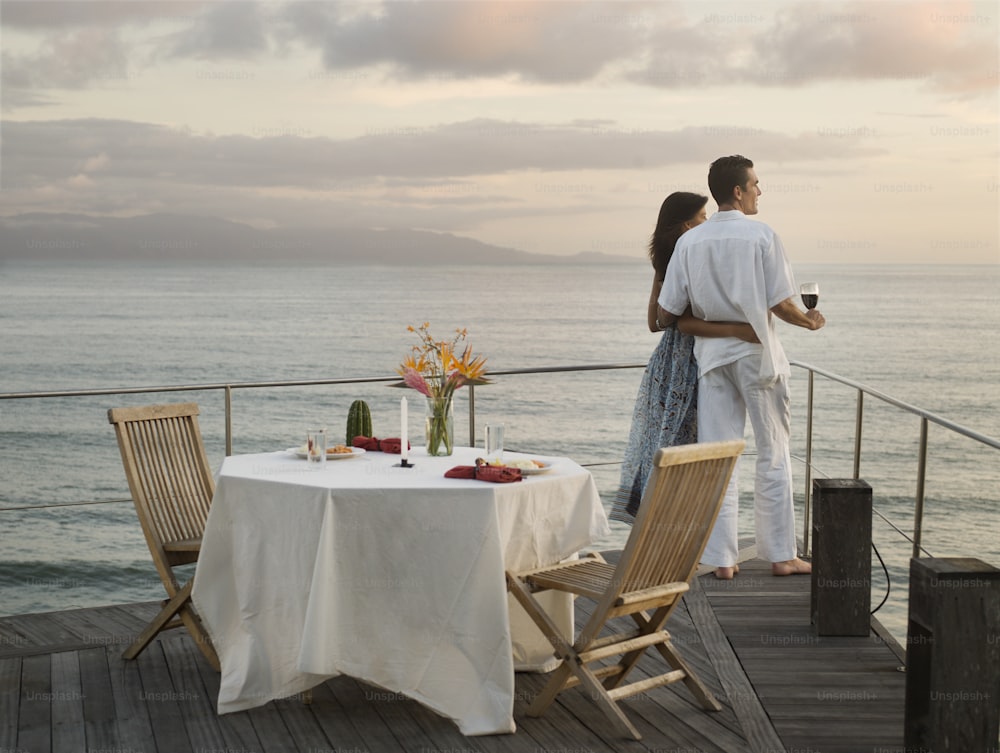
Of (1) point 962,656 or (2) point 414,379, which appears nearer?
(1) point 962,656

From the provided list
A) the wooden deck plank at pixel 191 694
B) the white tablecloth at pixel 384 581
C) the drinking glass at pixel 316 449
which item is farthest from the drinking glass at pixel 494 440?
the wooden deck plank at pixel 191 694

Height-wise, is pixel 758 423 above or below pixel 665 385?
below

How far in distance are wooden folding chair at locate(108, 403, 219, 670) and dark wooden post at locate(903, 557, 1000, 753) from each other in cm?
223

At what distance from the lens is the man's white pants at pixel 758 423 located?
4.48m

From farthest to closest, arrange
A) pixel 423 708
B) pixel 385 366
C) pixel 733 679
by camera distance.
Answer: pixel 385 366
pixel 733 679
pixel 423 708

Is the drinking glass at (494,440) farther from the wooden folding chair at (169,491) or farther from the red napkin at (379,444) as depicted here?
the wooden folding chair at (169,491)

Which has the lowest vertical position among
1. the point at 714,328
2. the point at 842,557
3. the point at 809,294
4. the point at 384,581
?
the point at 842,557

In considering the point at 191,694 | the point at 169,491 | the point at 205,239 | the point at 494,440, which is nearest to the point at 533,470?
the point at 494,440

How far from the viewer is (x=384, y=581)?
3.20m

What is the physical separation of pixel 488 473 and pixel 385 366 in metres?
37.8

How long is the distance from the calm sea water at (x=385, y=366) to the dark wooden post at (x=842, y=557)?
22.1 meters

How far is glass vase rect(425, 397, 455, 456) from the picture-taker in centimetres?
379

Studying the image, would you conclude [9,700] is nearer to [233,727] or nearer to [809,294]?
[233,727]

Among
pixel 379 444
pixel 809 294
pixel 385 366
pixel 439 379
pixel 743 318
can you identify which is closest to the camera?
pixel 439 379
